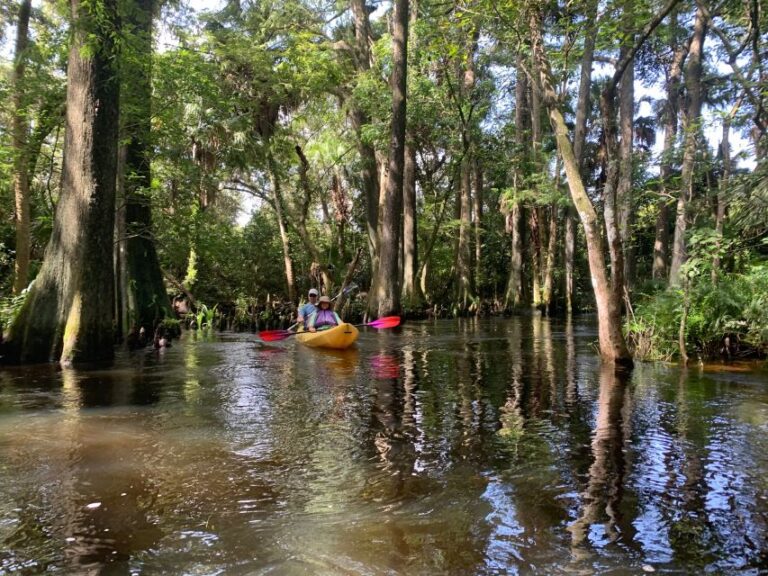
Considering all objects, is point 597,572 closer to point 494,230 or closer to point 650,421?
point 650,421

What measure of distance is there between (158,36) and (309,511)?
1629 centimetres

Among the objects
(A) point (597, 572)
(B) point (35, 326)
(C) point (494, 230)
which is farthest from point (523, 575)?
(C) point (494, 230)

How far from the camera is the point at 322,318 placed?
14.7 metres

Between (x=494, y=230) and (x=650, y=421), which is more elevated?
(x=494, y=230)

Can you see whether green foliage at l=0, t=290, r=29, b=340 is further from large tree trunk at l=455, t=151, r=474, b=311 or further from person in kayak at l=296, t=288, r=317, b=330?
large tree trunk at l=455, t=151, r=474, b=311

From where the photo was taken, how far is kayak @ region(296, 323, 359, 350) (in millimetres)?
13070

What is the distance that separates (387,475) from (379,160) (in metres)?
20.7

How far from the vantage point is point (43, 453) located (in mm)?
5230

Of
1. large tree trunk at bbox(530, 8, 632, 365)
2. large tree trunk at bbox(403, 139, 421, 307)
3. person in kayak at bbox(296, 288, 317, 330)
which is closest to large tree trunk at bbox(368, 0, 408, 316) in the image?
person in kayak at bbox(296, 288, 317, 330)

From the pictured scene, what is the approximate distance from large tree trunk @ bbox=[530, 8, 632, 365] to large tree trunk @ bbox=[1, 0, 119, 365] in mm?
7215

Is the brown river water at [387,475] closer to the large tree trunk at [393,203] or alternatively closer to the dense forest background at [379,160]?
the dense forest background at [379,160]

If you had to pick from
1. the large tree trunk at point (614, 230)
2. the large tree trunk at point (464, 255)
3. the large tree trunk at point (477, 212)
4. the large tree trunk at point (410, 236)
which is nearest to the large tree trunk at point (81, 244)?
the large tree trunk at point (614, 230)

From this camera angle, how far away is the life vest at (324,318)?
14.7 metres

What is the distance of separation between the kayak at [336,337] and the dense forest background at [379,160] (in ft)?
13.6
